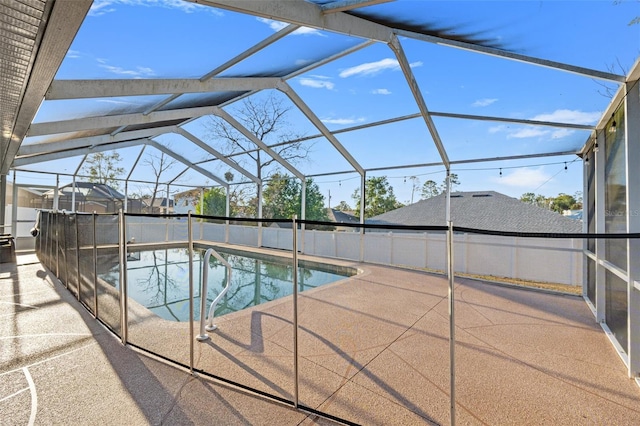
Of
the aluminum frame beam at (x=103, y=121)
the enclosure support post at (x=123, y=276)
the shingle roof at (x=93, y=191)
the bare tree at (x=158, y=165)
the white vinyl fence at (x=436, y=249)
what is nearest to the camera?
the enclosure support post at (x=123, y=276)

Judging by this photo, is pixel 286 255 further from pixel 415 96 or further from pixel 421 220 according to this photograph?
pixel 421 220

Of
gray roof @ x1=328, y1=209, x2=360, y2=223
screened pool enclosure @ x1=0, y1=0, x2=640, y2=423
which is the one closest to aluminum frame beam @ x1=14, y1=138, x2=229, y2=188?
screened pool enclosure @ x1=0, y1=0, x2=640, y2=423

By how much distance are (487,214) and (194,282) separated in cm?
1095

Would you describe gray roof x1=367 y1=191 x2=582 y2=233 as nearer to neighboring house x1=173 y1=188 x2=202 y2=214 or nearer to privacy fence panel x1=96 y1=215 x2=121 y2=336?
neighboring house x1=173 y1=188 x2=202 y2=214

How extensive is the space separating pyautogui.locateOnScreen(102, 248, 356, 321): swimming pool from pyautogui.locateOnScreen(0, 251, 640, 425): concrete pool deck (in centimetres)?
78

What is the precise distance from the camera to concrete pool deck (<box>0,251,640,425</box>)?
2.10 m

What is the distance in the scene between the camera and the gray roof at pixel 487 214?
393 inches

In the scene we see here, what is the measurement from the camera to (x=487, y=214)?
11.8 metres

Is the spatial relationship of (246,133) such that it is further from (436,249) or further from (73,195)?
(73,195)

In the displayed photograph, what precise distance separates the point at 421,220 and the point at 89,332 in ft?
39.7

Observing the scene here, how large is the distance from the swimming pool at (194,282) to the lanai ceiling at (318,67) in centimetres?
264

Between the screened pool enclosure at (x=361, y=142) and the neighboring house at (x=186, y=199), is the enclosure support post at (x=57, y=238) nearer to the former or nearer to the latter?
the screened pool enclosure at (x=361, y=142)

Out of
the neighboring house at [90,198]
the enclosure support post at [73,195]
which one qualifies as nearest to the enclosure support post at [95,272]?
the neighboring house at [90,198]

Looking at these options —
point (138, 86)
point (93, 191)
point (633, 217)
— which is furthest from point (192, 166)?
point (633, 217)
